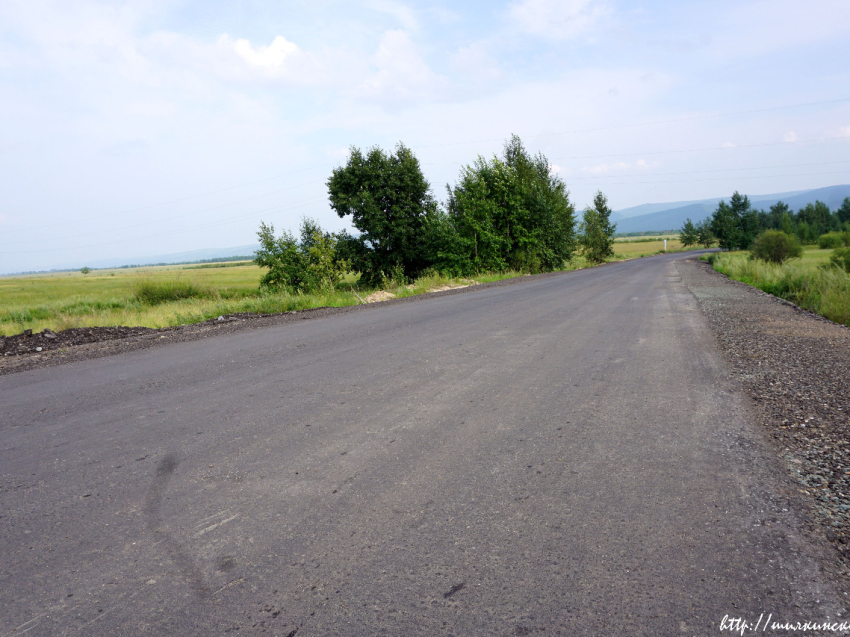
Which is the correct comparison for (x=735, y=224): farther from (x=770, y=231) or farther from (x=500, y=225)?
(x=500, y=225)

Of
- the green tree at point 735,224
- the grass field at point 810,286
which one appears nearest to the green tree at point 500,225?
the grass field at point 810,286

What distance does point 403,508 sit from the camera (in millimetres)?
2873

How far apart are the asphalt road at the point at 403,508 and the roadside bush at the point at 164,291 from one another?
26.2 metres

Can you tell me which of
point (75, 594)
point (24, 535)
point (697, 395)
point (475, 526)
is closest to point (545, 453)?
point (475, 526)

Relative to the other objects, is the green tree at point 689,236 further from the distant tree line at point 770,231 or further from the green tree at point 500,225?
the green tree at point 500,225

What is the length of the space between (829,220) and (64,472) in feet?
465

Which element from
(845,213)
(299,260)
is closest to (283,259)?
(299,260)

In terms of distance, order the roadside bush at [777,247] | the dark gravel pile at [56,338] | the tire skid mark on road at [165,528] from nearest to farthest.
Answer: the tire skid mark on road at [165,528]
the dark gravel pile at [56,338]
the roadside bush at [777,247]

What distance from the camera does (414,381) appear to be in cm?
564

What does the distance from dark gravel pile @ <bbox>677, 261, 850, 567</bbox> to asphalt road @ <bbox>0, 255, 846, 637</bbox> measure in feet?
0.60

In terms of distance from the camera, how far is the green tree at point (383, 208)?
33.1 meters

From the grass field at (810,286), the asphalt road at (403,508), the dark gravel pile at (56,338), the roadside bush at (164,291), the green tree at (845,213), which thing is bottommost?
the grass field at (810,286)

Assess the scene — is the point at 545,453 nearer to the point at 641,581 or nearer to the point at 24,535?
the point at 641,581

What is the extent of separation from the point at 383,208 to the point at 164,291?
1509 cm
